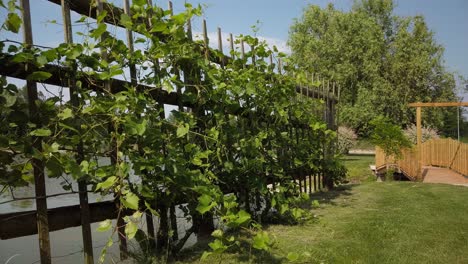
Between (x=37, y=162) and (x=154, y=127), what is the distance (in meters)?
0.74

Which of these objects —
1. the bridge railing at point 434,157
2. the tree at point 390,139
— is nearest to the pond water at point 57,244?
the tree at point 390,139

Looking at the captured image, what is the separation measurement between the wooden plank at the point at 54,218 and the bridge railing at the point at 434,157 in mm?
11541

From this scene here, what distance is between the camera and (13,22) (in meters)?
1.85

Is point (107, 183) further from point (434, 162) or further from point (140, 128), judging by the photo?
point (434, 162)

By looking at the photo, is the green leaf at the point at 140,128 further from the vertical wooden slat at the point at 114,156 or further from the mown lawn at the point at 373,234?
the mown lawn at the point at 373,234

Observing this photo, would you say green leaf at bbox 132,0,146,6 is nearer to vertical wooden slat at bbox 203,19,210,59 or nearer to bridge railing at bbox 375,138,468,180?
vertical wooden slat at bbox 203,19,210,59

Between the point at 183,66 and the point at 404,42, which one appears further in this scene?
the point at 404,42

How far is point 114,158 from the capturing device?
7.70ft

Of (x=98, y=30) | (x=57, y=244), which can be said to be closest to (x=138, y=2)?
(x=98, y=30)

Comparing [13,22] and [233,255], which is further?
[233,255]

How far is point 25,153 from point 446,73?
3045 centimetres

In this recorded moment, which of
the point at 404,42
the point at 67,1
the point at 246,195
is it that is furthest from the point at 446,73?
the point at 67,1

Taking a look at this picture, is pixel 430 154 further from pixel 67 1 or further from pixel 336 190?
pixel 67 1

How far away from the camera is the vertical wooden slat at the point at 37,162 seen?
6.60ft
